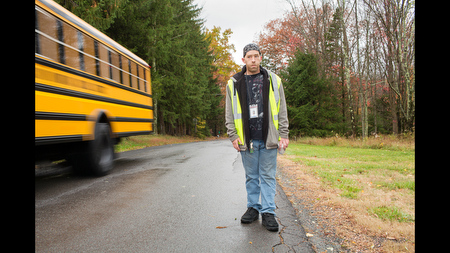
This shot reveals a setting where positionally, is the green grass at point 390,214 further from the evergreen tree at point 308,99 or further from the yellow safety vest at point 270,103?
the evergreen tree at point 308,99

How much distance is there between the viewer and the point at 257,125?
335 cm

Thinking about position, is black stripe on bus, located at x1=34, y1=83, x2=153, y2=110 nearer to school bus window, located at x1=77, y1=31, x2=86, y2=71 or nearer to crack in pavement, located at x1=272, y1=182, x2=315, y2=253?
school bus window, located at x1=77, y1=31, x2=86, y2=71

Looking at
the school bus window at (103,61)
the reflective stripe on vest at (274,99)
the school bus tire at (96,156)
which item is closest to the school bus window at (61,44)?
the school bus window at (103,61)

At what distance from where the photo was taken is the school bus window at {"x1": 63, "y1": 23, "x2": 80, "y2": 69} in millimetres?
5340

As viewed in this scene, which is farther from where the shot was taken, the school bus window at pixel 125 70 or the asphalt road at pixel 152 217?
the school bus window at pixel 125 70

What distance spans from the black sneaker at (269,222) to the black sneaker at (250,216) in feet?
0.48

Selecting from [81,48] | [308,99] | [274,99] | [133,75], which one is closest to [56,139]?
[81,48]

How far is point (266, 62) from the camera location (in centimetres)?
2723

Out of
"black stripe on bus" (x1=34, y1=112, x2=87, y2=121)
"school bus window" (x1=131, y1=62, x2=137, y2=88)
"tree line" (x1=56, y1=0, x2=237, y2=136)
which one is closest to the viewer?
"black stripe on bus" (x1=34, y1=112, x2=87, y2=121)

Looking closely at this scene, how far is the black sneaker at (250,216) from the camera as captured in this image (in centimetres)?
326

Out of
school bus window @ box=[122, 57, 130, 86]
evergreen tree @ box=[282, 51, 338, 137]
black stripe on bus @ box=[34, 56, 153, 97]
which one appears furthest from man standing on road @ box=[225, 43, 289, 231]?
evergreen tree @ box=[282, 51, 338, 137]

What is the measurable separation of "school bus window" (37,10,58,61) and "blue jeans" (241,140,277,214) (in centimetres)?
389
